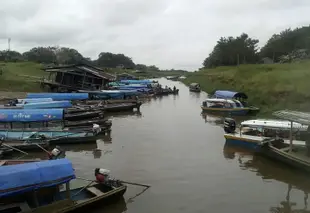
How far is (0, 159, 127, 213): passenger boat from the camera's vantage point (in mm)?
9781

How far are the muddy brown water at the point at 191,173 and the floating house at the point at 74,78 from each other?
2278 centimetres

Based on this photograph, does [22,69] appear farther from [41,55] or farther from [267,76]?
[41,55]

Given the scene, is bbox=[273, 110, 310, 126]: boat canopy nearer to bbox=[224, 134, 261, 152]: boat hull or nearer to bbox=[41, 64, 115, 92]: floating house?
bbox=[224, 134, 261, 152]: boat hull

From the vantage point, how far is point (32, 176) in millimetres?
9992

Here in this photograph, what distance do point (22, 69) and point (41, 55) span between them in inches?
2175

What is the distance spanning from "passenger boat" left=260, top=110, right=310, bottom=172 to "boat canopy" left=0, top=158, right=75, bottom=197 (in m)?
10.6

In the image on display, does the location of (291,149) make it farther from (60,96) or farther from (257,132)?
(60,96)

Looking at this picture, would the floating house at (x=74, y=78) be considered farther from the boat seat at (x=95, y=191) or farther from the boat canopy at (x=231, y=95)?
the boat seat at (x=95, y=191)

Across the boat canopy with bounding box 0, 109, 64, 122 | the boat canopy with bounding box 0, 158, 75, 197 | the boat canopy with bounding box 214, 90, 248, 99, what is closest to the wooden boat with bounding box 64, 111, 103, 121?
the boat canopy with bounding box 0, 109, 64, 122

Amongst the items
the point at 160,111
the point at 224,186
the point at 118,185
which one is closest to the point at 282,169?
the point at 224,186

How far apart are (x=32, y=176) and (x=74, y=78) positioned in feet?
130

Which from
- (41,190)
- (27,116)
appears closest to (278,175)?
(41,190)

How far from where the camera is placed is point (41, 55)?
116625 mm

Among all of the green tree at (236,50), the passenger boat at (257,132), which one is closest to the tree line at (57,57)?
the green tree at (236,50)
